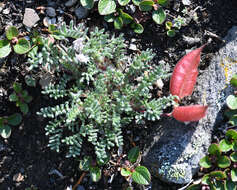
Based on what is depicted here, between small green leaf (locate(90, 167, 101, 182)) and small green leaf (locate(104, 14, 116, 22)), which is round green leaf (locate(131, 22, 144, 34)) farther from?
small green leaf (locate(90, 167, 101, 182))

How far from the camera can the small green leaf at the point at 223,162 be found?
304 cm

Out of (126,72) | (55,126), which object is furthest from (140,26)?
(55,126)

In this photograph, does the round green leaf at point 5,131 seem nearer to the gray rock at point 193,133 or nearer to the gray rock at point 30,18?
the gray rock at point 30,18

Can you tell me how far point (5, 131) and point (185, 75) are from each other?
159 centimetres

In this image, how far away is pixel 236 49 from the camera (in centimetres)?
318

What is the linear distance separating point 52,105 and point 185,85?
1.16m

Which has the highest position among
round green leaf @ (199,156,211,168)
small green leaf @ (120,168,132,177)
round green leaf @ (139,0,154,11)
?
round green leaf @ (139,0,154,11)

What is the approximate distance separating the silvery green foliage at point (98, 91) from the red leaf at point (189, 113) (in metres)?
0.14

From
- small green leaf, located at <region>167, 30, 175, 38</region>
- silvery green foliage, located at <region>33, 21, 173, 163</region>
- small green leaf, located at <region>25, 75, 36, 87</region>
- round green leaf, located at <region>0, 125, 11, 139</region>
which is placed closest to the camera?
silvery green foliage, located at <region>33, 21, 173, 163</region>

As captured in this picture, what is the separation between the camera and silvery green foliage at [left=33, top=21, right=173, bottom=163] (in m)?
2.69

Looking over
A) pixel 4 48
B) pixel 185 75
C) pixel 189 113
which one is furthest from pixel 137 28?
pixel 4 48

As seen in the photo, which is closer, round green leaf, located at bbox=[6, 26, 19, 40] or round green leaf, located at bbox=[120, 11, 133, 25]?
round green leaf, located at bbox=[6, 26, 19, 40]

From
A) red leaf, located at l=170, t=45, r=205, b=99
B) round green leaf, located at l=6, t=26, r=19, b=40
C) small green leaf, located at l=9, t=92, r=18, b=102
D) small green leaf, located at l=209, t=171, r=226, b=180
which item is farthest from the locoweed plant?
small green leaf, located at l=209, t=171, r=226, b=180

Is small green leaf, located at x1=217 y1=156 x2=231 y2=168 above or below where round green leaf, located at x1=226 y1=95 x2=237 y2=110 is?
below
